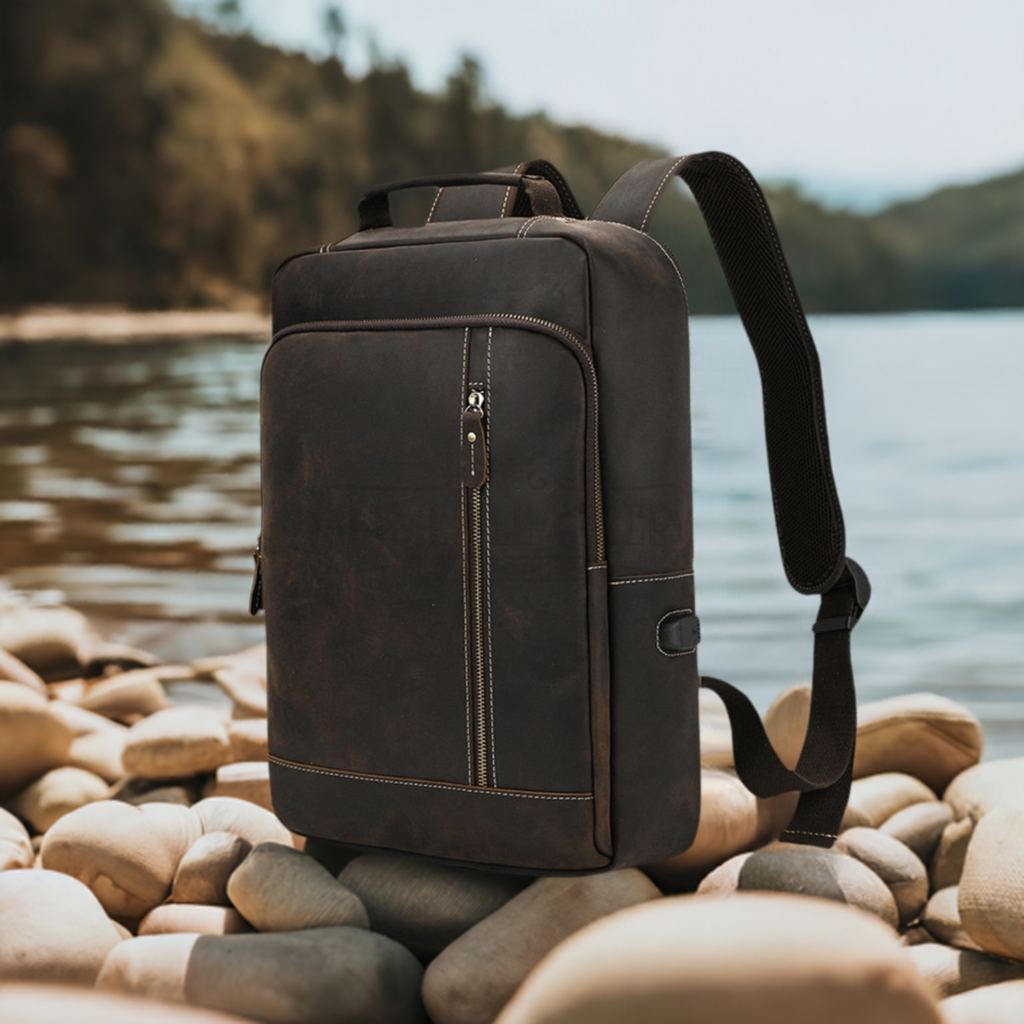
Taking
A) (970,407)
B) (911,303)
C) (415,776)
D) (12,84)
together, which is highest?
(12,84)

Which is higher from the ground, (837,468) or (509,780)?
(837,468)

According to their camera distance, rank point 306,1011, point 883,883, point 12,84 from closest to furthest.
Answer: point 306,1011
point 883,883
point 12,84

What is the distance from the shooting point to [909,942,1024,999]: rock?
1.06 meters

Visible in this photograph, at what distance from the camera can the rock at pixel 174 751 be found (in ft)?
4.86

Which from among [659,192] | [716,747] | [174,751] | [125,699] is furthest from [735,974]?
[125,699]

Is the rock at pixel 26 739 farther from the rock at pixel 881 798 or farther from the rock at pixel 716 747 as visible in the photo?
the rock at pixel 881 798

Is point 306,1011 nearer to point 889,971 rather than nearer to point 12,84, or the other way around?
point 889,971

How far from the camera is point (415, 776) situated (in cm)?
105

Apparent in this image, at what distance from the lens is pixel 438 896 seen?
112 cm

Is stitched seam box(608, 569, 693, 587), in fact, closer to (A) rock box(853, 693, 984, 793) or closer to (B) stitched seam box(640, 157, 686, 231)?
(B) stitched seam box(640, 157, 686, 231)

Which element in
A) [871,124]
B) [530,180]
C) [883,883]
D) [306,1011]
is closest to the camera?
[306,1011]

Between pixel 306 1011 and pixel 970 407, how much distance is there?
4.60ft

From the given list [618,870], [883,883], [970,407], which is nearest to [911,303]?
[970,407]

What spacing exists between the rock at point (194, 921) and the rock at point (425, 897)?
0.34ft
